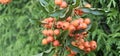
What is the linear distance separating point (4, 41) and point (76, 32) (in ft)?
3.50

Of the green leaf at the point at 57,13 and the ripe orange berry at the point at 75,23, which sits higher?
the green leaf at the point at 57,13

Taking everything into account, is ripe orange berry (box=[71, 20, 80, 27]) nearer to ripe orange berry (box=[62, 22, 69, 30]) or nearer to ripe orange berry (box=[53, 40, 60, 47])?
ripe orange berry (box=[62, 22, 69, 30])

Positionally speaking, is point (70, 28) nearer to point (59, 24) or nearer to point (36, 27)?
point (59, 24)

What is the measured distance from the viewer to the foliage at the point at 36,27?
210cm

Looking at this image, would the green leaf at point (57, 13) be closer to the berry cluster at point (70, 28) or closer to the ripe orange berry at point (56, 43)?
the berry cluster at point (70, 28)

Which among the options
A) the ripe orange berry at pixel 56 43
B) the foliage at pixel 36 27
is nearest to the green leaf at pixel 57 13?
the foliage at pixel 36 27

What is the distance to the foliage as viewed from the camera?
82.5 inches

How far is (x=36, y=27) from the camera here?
242 centimetres

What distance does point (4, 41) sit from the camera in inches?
105

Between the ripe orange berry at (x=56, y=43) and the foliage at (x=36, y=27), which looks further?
the foliage at (x=36, y=27)

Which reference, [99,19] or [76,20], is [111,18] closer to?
[99,19]

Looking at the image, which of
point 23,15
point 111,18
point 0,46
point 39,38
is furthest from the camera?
point 0,46

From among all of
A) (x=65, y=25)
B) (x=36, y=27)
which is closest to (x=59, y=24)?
(x=65, y=25)

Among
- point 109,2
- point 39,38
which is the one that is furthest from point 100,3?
point 39,38
